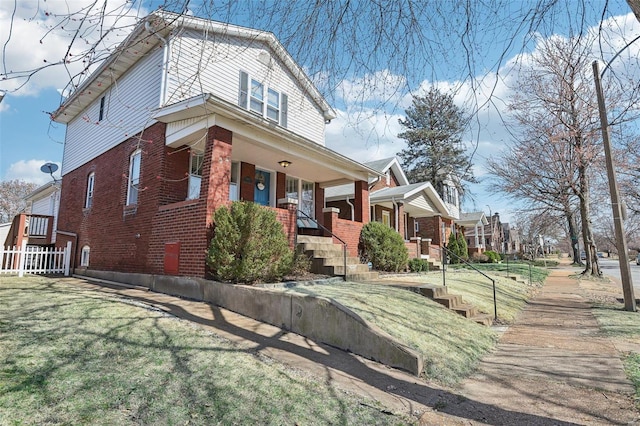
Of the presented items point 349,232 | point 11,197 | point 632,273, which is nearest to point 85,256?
point 349,232

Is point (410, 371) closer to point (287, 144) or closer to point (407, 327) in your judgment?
point (407, 327)

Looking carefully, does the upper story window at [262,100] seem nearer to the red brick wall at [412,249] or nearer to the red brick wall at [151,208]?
the red brick wall at [151,208]

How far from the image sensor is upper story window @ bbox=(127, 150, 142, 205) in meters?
10.5

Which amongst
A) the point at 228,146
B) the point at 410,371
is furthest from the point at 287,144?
the point at 410,371

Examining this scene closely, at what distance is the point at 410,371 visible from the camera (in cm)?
436

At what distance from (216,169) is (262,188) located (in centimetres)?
481

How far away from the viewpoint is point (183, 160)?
989 centimetres

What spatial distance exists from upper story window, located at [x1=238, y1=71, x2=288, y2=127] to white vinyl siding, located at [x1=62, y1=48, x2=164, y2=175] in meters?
2.80

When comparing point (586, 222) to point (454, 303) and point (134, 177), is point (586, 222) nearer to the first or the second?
point (454, 303)

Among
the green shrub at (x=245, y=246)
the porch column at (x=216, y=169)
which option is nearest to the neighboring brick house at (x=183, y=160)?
the porch column at (x=216, y=169)

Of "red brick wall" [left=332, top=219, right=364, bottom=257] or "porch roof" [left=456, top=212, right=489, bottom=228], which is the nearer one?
"red brick wall" [left=332, top=219, right=364, bottom=257]

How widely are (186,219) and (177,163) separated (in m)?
2.22

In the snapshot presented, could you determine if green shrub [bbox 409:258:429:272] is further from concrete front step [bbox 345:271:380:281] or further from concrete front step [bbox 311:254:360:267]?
concrete front step [bbox 311:254:360:267]

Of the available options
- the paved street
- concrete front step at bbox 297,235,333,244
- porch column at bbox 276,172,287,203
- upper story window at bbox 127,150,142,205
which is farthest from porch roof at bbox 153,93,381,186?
the paved street
